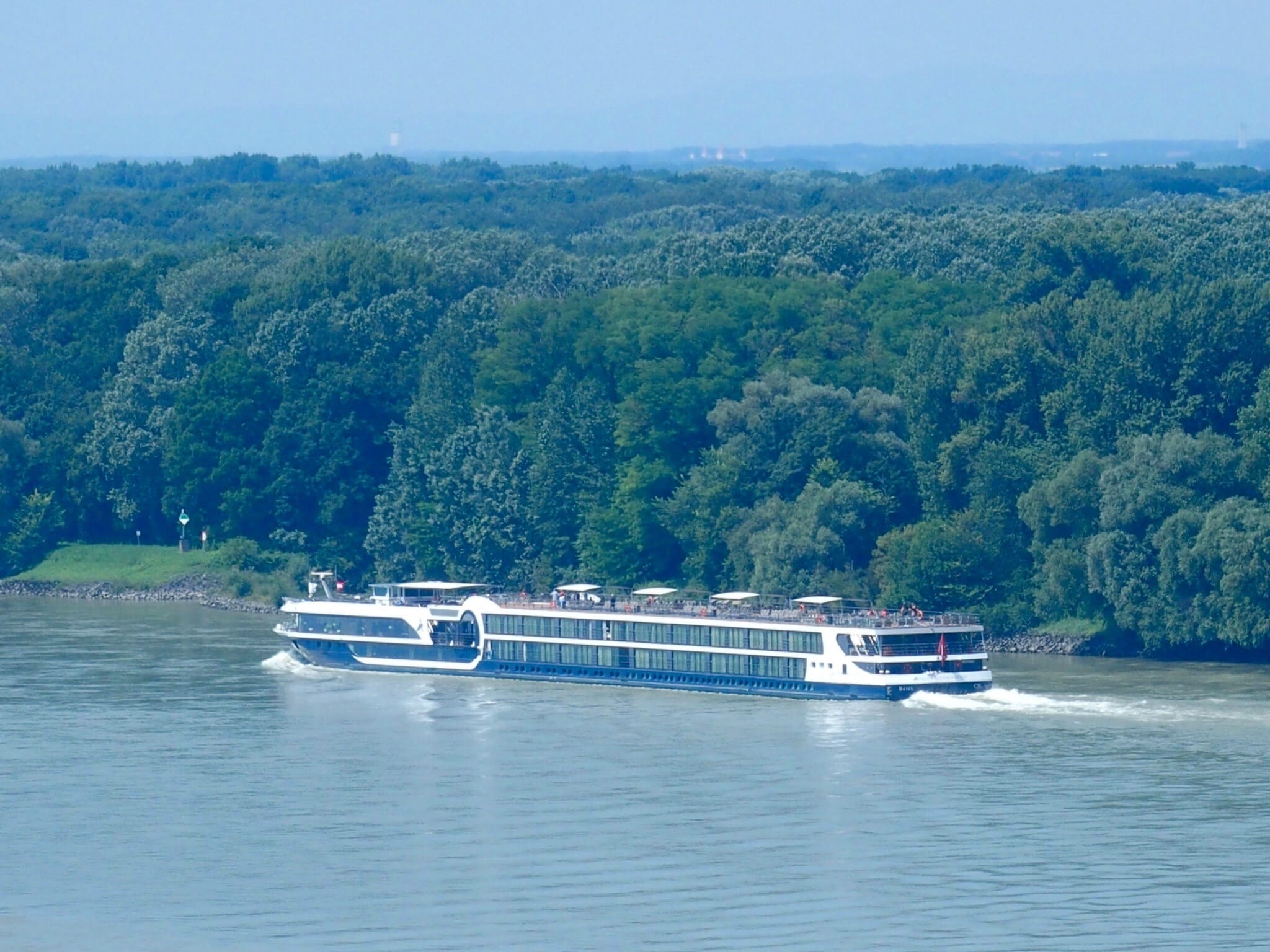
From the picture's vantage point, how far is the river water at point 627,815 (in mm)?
45625

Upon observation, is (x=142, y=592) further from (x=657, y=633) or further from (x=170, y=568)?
(x=657, y=633)

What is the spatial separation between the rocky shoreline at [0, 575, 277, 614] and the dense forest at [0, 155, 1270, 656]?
266 centimetres

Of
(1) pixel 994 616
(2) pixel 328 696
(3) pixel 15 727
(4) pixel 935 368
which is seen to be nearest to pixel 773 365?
(4) pixel 935 368

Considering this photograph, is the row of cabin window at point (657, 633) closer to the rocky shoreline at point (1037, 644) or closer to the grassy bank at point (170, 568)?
the rocky shoreline at point (1037, 644)

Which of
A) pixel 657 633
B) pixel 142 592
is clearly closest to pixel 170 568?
pixel 142 592

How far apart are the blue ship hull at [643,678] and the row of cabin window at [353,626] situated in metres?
0.33

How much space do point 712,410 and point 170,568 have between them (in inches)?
888

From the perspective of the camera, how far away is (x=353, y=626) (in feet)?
254

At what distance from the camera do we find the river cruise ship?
68.8 meters

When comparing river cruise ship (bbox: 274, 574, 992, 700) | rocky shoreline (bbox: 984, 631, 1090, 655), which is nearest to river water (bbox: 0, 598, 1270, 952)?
river cruise ship (bbox: 274, 574, 992, 700)

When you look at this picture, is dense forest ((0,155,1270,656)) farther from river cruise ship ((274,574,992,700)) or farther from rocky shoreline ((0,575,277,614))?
river cruise ship ((274,574,992,700))

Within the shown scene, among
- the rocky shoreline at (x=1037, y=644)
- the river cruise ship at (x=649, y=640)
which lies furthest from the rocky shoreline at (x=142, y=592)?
the rocky shoreline at (x=1037, y=644)

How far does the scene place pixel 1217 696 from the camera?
68188 mm

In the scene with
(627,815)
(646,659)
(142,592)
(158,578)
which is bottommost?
(627,815)
